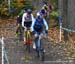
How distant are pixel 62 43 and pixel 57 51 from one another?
8.05 ft

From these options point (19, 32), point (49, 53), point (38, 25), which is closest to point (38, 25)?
point (38, 25)

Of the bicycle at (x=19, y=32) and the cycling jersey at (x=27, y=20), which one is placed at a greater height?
the cycling jersey at (x=27, y=20)

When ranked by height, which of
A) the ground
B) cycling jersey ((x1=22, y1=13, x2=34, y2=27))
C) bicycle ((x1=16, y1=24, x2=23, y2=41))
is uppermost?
cycling jersey ((x1=22, y1=13, x2=34, y2=27))

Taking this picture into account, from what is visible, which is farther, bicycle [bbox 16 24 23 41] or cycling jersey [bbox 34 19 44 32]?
bicycle [bbox 16 24 23 41]

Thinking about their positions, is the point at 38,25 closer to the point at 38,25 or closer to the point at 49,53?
the point at 38,25

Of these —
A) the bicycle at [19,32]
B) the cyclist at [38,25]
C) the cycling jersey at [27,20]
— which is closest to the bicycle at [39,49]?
the cyclist at [38,25]

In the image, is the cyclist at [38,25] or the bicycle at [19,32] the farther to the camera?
the bicycle at [19,32]

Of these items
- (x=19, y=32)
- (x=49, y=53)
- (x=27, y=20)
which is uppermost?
(x=27, y=20)

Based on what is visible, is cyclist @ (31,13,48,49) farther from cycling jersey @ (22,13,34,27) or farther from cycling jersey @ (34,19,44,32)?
cycling jersey @ (22,13,34,27)

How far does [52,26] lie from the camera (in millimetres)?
27453

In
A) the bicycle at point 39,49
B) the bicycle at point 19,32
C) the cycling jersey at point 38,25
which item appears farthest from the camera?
the bicycle at point 19,32

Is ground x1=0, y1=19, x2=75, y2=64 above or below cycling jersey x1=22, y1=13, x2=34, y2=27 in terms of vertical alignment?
below

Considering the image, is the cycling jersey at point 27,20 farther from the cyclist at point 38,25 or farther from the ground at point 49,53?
the cyclist at point 38,25

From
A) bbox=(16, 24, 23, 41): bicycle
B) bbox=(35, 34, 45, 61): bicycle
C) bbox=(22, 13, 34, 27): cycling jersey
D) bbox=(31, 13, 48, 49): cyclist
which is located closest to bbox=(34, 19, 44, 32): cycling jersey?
bbox=(31, 13, 48, 49): cyclist
